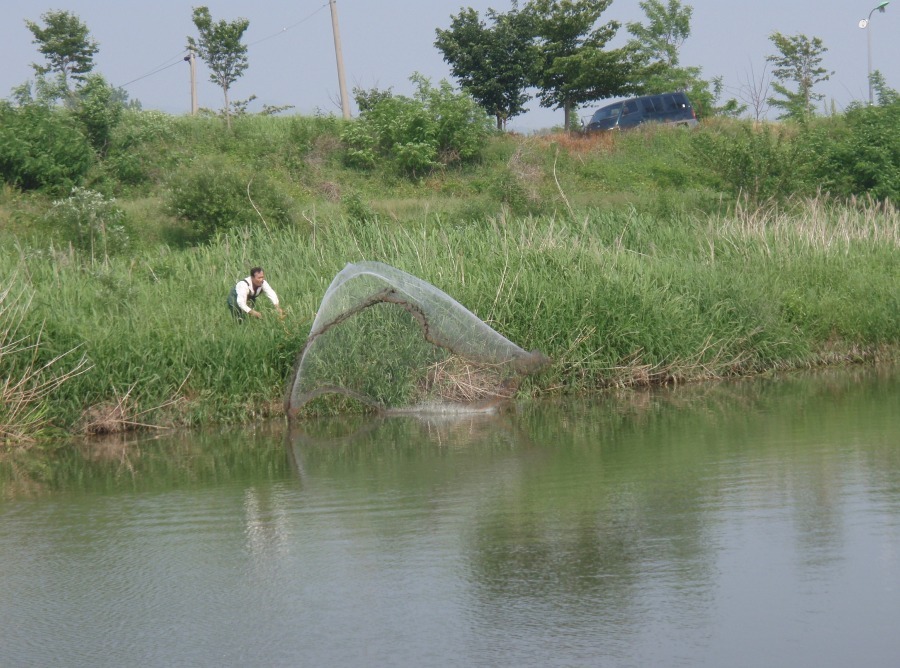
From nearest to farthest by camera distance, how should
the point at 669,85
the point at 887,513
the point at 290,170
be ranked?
the point at 887,513
the point at 290,170
the point at 669,85

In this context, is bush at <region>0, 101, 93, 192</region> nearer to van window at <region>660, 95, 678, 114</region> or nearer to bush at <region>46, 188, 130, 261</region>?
bush at <region>46, 188, 130, 261</region>

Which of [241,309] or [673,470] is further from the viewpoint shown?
[241,309]

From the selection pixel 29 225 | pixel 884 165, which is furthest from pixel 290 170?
pixel 884 165

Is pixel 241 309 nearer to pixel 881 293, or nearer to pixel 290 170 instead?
pixel 881 293

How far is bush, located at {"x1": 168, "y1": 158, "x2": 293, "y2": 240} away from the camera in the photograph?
2597 cm

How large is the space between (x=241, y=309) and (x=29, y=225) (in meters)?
14.1

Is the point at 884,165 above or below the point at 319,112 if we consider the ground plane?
below

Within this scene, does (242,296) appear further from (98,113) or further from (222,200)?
(98,113)

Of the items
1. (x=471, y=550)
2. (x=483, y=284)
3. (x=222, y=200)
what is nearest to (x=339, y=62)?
(x=222, y=200)

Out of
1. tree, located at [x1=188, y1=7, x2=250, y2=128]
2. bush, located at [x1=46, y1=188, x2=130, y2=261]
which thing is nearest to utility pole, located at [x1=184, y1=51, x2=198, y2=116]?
tree, located at [x1=188, y1=7, x2=250, y2=128]

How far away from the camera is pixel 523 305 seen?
15.8 m

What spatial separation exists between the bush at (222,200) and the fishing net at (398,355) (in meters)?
12.4

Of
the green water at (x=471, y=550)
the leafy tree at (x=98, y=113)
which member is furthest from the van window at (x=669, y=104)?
the green water at (x=471, y=550)

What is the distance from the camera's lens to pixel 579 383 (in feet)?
51.1
